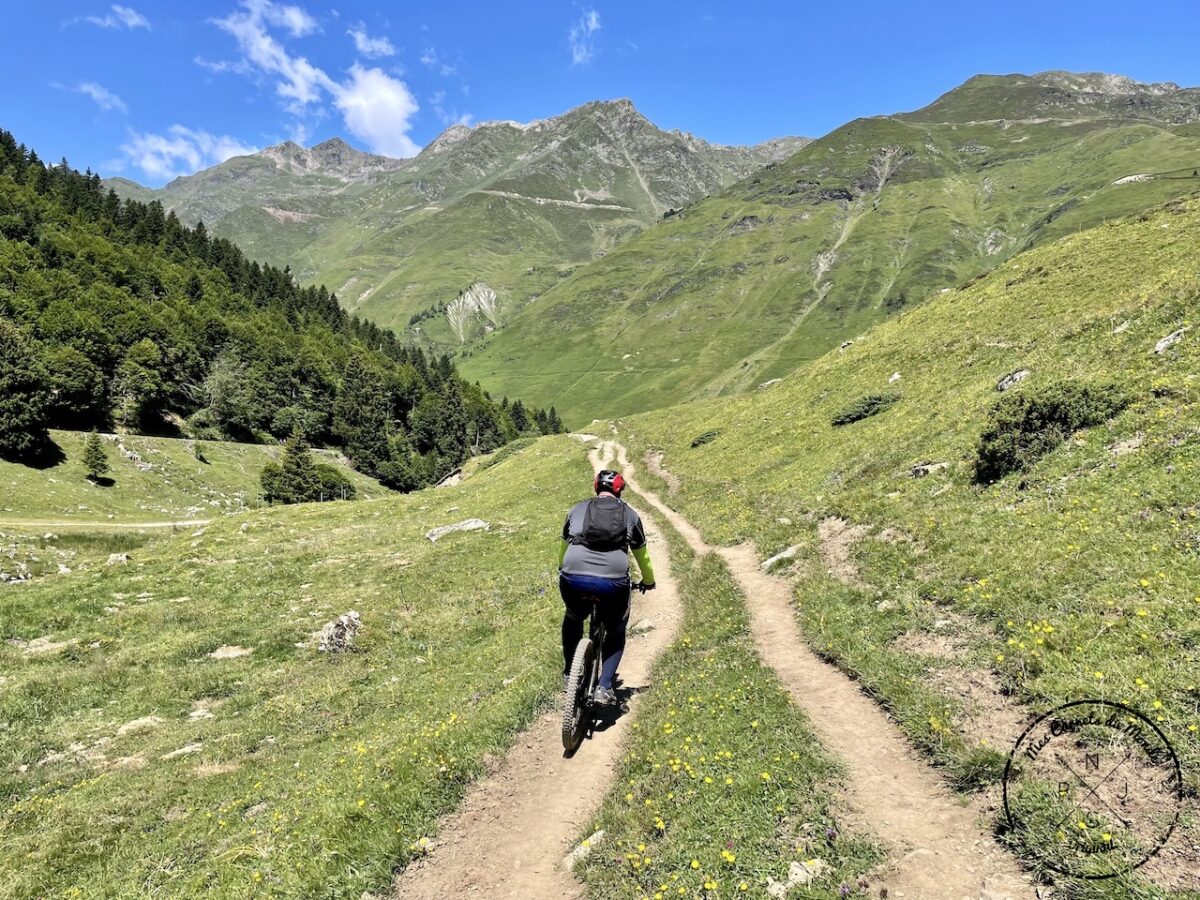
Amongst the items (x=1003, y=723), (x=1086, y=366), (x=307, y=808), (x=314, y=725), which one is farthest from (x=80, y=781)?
(x=1086, y=366)

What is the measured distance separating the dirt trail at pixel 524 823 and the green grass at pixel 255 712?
Answer: 1.15ft

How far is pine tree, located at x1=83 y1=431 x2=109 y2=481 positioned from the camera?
74.4 metres

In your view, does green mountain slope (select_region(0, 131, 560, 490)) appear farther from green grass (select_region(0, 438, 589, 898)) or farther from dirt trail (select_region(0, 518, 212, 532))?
green grass (select_region(0, 438, 589, 898))

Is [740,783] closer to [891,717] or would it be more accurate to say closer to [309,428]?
[891,717]

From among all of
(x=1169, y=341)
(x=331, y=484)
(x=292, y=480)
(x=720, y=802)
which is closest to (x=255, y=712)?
(x=720, y=802)

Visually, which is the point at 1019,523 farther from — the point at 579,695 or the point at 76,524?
the point at 76,524

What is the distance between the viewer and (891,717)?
981 cm

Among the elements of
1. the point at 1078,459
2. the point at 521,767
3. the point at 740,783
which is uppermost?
the point at 1078,459

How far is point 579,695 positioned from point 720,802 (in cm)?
333

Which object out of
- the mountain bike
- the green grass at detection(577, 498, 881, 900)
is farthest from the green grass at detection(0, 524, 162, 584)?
the green grass at detection(577, 498, 881, 900)

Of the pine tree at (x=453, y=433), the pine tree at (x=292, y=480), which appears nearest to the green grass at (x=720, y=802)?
the pine tree at (x=292, y=480)

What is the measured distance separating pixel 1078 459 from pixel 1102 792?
12.9 m

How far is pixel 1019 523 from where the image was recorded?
14508 millimetres

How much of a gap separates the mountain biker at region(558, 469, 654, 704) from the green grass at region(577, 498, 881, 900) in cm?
178
